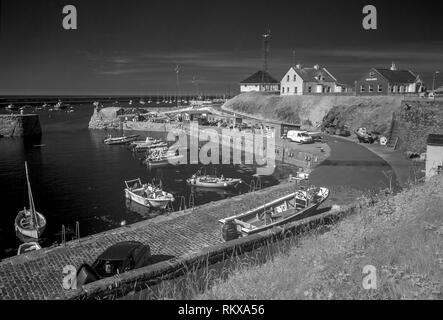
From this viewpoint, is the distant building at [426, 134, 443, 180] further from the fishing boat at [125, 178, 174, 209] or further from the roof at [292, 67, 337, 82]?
the roof at [292, 67, 337, 82]

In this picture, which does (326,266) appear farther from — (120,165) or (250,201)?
(120,165)

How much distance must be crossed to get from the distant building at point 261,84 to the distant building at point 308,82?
19850mm

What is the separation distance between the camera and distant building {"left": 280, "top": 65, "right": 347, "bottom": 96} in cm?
8538

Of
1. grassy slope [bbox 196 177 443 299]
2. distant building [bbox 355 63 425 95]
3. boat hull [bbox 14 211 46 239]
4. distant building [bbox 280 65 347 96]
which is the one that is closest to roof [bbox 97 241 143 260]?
grassy slope [bbox 196 177 443 299]

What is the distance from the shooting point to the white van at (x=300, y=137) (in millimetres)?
53184

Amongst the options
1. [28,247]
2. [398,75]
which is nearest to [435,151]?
[28,247]

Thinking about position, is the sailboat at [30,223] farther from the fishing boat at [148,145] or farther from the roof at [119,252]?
the fishing boat at [148,145]

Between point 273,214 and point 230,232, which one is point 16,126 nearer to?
point 273,214

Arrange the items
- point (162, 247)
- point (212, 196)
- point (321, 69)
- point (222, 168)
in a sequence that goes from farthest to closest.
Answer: point (321, 69) < point (222, 168) < point (212, 196) < point (162, 247)

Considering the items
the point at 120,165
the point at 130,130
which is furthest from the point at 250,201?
the point at 130,130

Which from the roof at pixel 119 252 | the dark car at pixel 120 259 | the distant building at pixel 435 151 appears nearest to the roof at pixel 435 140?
the distant building at pixel 435 151

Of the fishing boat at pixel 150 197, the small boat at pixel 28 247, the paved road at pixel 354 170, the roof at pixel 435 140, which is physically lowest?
the small boat at pixel 28 247

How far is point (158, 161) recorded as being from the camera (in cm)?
5256
